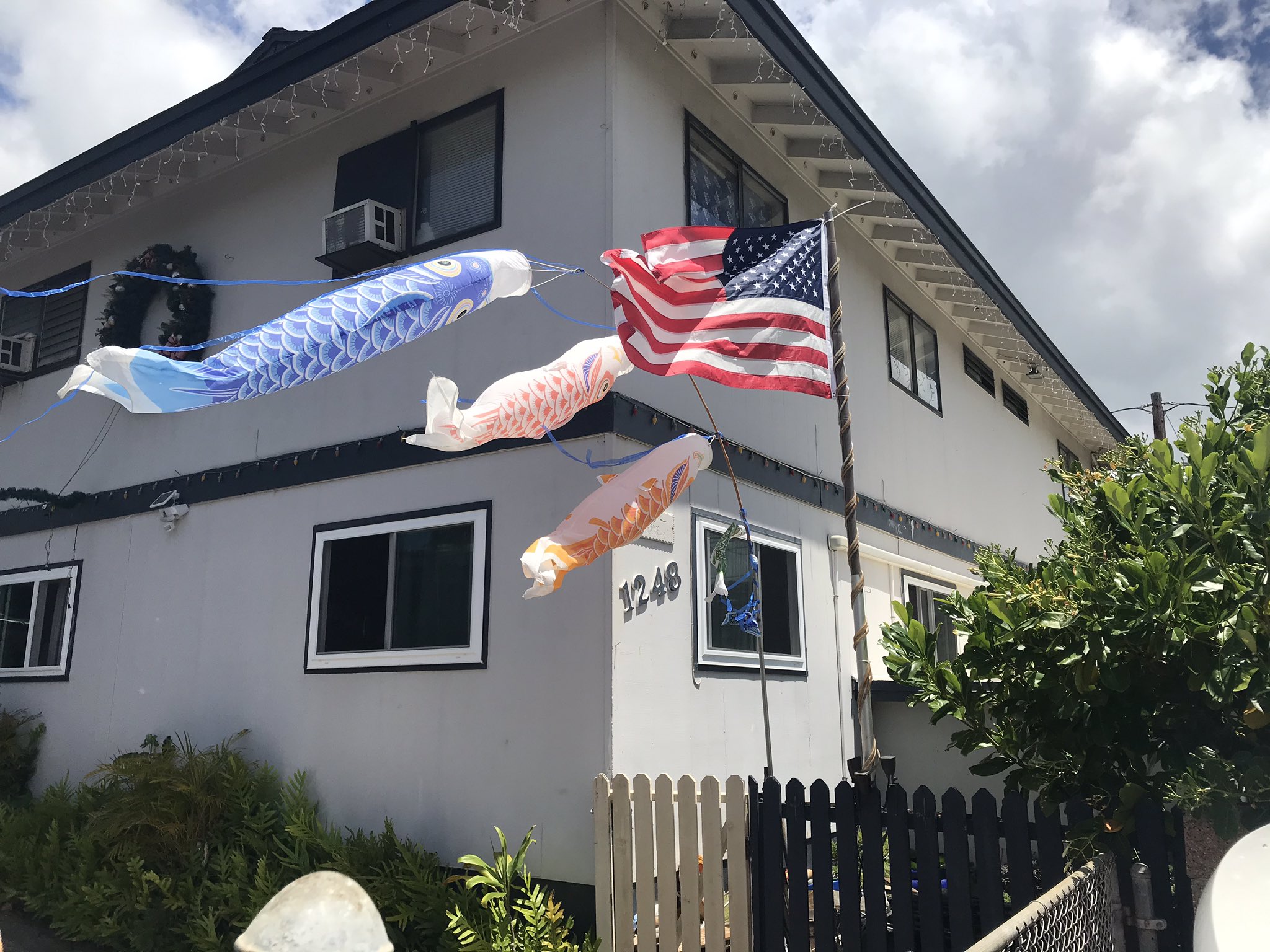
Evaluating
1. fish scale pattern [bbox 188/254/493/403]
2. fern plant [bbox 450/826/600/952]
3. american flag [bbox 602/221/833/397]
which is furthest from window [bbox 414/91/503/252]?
fern plant [bbox 450/826/600/952]

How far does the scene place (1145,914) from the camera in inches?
138

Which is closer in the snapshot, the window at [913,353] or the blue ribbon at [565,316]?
the blue ribbon at [565,316]

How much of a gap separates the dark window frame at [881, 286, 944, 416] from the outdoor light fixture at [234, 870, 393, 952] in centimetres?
956

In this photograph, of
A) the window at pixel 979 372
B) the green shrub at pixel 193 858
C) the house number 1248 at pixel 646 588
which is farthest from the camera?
the window at pixel 979 372

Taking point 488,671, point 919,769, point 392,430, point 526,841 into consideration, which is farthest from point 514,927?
point 919,769

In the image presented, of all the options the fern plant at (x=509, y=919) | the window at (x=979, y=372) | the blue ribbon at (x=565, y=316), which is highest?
the window at (x=979, y=372)

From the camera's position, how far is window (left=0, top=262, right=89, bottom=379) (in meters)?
10.1

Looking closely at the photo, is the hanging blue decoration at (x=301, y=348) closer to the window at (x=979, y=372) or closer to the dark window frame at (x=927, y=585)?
the dark window frame at (x=927, y=585)

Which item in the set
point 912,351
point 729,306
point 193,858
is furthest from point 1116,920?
point 912,351

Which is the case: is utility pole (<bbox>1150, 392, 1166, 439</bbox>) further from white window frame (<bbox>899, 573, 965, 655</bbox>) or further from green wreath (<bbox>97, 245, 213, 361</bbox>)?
green wreath (<bbox>97, 245, 213, 361</bbox>)

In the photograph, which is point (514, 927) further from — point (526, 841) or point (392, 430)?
point (392, 430)

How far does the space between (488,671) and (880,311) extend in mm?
6315

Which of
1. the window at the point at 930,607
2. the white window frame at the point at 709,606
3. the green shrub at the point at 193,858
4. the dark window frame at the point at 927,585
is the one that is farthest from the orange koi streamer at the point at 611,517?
the window at the point at 930,607

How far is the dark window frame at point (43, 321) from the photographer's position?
9.98m
